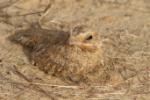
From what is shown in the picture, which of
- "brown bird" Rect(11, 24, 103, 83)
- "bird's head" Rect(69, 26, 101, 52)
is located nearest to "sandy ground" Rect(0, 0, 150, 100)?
"brown bird" Rect(11, 24, 103, 83)

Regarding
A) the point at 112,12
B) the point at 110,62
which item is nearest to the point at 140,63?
the point at 110,62

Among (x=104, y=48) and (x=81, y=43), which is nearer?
(x=81, y=43)

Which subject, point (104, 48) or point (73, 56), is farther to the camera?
point (104, 48)

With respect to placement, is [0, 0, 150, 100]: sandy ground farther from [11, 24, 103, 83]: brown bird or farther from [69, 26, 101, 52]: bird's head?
[69, 26, 101, 52]: bird's head

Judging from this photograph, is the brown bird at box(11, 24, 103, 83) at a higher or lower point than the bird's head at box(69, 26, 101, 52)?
lower

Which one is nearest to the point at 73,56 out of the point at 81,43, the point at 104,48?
the point at 81,43

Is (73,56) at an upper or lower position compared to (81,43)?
lower

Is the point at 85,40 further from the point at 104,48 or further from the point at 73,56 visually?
the point at 104,48

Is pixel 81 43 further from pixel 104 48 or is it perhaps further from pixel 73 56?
pixel 104 48

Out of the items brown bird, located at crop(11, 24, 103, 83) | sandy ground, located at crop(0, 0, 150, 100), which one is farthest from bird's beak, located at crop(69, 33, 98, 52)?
sandy ground, located at crop(0, 0, 150, 100)
